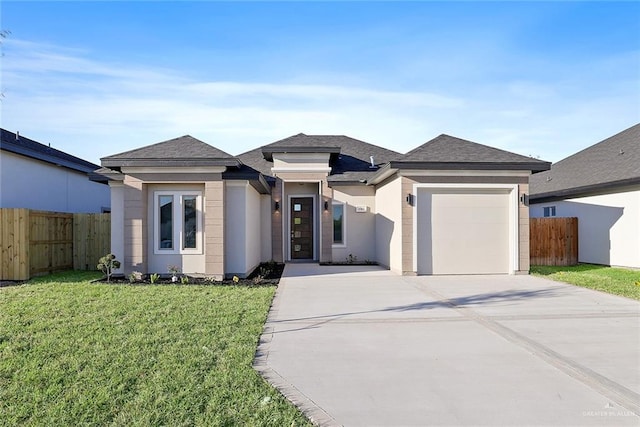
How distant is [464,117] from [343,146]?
506cm

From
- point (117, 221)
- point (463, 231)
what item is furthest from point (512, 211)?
point (117, 221)

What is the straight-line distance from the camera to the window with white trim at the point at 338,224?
48.4ft

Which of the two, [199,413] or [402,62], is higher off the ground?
[402,62]

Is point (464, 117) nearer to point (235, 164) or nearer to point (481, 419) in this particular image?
point (235, 164)

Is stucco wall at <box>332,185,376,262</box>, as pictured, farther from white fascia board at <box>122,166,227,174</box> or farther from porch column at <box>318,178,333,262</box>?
white fascia board at <box>122,166,227,174</box>

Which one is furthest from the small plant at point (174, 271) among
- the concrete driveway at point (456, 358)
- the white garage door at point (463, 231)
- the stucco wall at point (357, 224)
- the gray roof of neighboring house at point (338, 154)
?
the white garage door at point (463, 231)

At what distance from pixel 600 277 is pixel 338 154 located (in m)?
9.05

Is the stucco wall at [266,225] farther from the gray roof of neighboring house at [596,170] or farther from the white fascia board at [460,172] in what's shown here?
the gray roof of neighboring house at [596,170]

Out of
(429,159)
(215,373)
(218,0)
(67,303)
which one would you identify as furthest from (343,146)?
(215,373)

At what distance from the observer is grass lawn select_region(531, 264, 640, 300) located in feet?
29.8

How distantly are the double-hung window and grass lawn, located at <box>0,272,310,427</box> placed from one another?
23.7 feet

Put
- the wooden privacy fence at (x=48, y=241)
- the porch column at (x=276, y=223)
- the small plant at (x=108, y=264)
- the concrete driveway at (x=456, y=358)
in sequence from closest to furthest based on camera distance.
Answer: the concrete driveway at (x=456, y=358) < the small plant at (x=108, y=264) < the wooden privacy fence at (x=48, y=241) < the porch column at (x=276, y=223)

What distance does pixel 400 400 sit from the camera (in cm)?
360

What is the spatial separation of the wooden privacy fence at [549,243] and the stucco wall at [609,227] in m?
0.74
